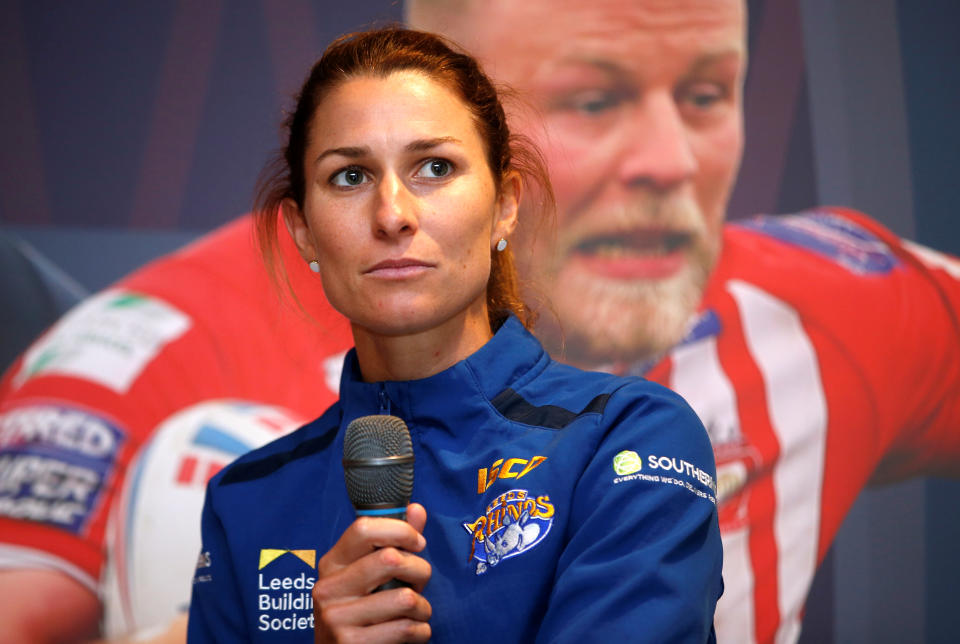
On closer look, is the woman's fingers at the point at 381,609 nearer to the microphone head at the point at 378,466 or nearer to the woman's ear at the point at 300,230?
the microphone head at the point at 378,466

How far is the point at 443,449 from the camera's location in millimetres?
1120

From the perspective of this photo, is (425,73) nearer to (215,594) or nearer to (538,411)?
(538,411)

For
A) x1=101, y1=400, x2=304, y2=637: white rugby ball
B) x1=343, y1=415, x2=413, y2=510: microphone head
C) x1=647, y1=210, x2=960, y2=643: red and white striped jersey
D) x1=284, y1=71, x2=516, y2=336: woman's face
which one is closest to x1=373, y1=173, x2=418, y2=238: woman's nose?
x1=284, y1=71, x2=516, y2=336: woman's face

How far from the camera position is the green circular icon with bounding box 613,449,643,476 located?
A: 0.98 m

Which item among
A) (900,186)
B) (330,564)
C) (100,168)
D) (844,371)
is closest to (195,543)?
(100,168)

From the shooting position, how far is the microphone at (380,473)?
2.90 ft

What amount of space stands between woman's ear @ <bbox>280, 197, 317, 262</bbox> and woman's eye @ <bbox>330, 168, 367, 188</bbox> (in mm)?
147

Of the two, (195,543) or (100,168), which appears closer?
(195,543)

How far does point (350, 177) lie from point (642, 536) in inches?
21.8

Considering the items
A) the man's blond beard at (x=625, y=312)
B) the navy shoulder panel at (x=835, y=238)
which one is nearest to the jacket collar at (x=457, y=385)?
the man's blond beard at (x=625, y=312)

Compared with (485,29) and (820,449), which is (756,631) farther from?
(485,29)

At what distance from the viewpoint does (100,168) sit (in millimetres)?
2609

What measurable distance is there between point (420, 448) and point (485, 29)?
1632 mm

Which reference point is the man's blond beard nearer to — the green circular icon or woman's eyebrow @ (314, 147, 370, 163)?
woman's eyebrow @ (314, 147, 370, 163)
